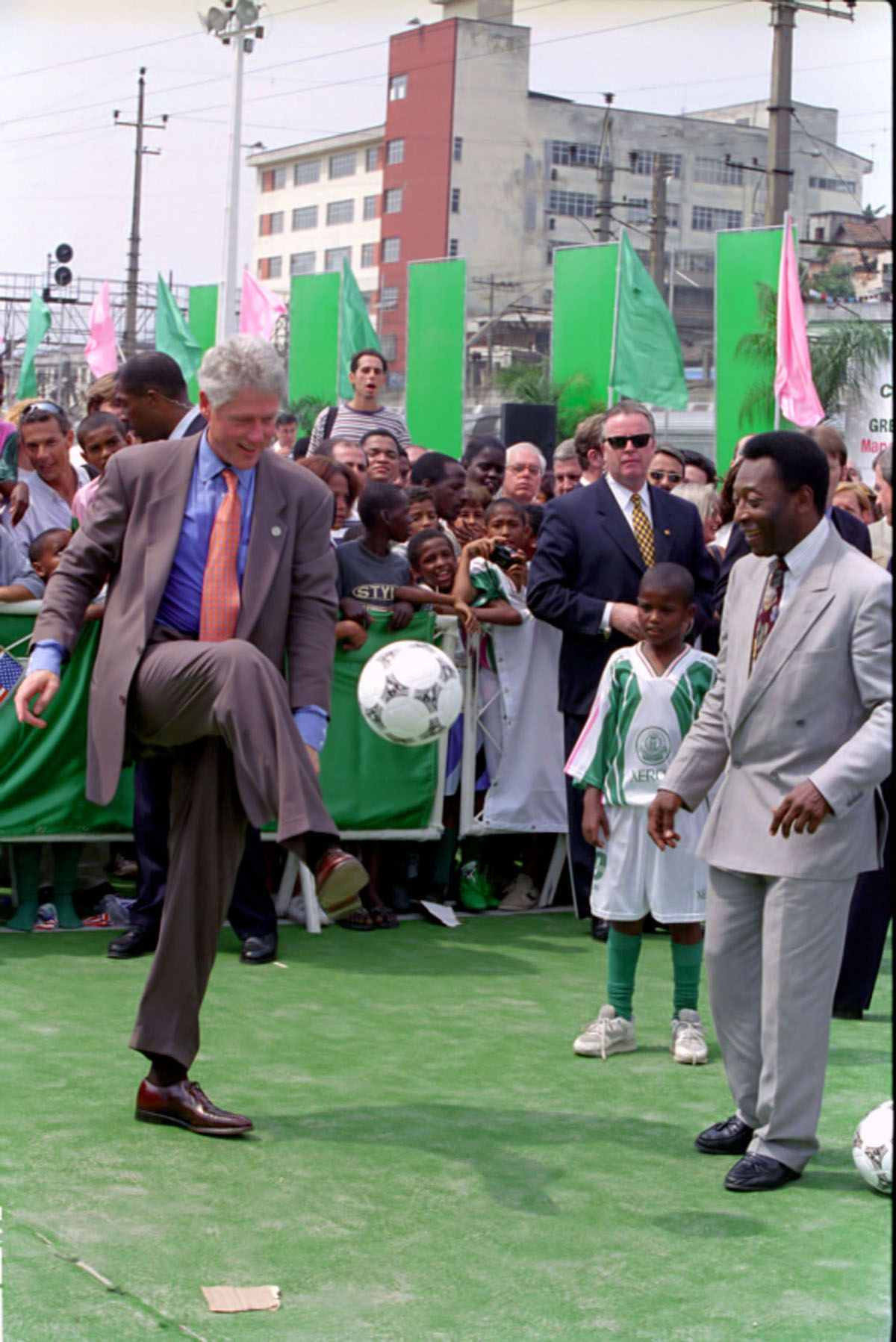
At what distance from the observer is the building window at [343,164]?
3401 inches

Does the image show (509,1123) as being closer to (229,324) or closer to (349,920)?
(349,920)

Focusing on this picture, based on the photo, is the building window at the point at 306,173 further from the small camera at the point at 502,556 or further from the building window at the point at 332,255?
the small camera at the point at 502,556

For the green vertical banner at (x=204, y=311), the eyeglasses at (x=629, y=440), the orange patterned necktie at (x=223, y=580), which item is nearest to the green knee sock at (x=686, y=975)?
the orange patterned necktie at (x=223, y=580)

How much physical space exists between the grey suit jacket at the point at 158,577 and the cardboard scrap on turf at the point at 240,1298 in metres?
1.48

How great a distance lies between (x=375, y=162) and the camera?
84.9 m

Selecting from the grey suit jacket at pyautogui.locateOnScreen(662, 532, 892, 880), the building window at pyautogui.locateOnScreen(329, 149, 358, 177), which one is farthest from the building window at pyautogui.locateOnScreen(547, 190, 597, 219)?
the grey suit jacket at pyautogui.locateOnScreen(662, 532, 892, 880)

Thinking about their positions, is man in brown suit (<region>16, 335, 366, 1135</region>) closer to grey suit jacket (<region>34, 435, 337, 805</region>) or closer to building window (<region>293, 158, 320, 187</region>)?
grey suit jacket (<region>34, 435, 337, 805</region>)

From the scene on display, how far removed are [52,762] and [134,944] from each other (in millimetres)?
870

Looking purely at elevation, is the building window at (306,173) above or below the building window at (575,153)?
above

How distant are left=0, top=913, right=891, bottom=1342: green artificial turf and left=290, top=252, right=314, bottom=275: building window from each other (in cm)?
8491

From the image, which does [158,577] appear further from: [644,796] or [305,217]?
[305,217]

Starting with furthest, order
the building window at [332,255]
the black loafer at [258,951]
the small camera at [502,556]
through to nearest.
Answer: the building window at [332,255], the small camera at [502,556], the black loafer at [258,951]

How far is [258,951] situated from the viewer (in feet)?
22.8

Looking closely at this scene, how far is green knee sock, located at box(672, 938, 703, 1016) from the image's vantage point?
592cm
